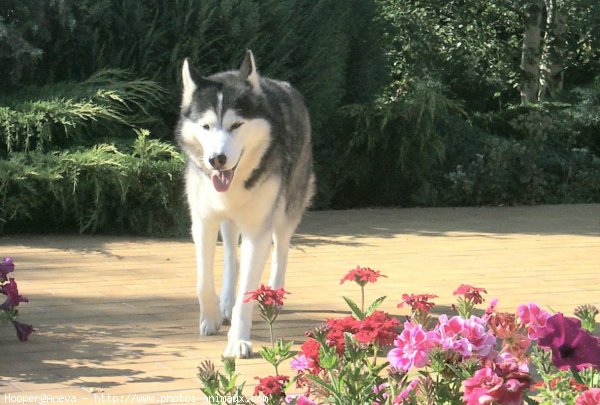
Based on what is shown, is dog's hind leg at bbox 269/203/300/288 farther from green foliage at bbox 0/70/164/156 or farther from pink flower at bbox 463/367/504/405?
pink flower at bbox 463/367/504/405

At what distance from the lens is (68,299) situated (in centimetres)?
683

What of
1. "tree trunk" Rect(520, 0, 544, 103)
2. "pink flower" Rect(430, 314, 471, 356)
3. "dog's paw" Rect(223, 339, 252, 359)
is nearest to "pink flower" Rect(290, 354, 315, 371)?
"pink flower" Rect(430, 314, 471, 356)

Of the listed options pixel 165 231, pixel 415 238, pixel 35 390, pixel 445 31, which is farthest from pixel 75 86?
pixel 445 31

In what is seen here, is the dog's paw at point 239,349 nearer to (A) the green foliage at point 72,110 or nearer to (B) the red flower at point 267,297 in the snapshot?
(B) the red flower at point 267,297

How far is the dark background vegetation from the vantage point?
9.74m

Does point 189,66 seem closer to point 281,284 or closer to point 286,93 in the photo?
point 286,93

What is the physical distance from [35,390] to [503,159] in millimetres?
9643

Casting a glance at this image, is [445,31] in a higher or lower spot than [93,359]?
higher

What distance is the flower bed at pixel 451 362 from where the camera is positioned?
9.56 feet

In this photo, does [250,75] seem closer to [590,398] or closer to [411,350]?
[411,350]

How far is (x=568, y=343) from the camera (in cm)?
298

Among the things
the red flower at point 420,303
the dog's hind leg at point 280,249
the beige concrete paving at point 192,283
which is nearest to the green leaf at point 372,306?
the red flower at point 420,303

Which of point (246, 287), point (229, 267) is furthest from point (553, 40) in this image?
point (246, 287)

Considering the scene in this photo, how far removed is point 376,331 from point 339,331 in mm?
115
